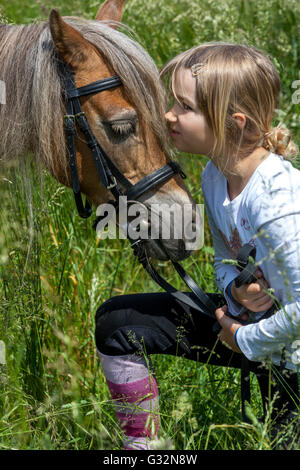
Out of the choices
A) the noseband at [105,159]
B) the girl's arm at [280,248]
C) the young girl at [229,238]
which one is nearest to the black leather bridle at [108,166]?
the noseband at [105,159]

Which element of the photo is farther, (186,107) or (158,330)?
(158,330)

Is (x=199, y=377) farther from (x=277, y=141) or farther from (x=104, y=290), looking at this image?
(x=277, y=141)

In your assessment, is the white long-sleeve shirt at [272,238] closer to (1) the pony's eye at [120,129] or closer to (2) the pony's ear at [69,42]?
(1) the pony's eye at [120,129]

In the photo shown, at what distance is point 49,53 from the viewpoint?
Result: 2.14 meters

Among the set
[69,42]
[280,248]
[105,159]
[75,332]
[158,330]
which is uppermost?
[69,42]

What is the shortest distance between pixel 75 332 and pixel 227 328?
1.22 m

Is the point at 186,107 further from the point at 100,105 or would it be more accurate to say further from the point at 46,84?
the point at 46,84

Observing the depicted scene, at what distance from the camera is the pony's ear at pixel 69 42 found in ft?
6.50

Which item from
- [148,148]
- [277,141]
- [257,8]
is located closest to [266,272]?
[277,141]

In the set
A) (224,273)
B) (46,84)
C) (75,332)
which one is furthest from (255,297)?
(75,332)

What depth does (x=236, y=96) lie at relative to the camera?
185 centimetres

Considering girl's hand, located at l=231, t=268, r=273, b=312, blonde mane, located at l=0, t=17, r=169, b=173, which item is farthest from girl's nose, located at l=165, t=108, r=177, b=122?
girl's hand, located at l=231, t=268, r=273, b=312

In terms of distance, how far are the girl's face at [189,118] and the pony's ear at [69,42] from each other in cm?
41

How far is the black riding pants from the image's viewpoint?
2.02 metres
